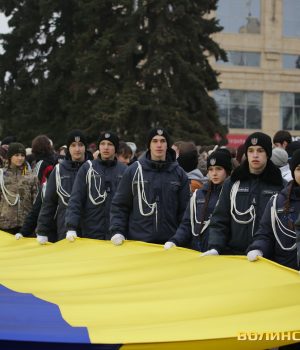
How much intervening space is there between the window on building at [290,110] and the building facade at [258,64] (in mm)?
74

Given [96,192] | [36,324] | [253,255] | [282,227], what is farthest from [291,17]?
[36,324]

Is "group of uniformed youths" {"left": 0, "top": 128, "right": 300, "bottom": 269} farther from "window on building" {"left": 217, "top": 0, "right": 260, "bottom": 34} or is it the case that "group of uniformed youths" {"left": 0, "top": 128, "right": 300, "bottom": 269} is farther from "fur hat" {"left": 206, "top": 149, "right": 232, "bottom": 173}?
"window on building" {"left": 217, "top": 0, "right": 260, "bottom": 34}

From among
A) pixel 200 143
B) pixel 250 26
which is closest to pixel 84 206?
pixel 200 143

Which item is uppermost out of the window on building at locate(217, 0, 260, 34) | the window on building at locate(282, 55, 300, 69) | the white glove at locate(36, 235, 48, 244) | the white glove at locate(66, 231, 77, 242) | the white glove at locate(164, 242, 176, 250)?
the window on building at locate(217, 0, 260, 34)

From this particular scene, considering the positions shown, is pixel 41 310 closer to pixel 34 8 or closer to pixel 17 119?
pixel 17 119

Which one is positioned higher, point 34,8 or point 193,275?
point 34,8

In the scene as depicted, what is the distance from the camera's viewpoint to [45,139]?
37.1ft

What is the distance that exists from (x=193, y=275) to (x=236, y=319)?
1201mm

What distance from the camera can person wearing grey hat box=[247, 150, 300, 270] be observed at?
19.3ft

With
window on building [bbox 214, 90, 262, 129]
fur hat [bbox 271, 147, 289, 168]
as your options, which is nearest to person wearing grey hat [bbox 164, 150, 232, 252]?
fur hat [bbox 271, 147, 289, 168]

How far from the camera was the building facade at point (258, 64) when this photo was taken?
5812 centimetres

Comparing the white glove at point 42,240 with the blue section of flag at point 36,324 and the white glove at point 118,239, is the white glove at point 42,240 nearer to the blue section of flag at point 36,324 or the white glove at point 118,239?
the white glove at point 118,239

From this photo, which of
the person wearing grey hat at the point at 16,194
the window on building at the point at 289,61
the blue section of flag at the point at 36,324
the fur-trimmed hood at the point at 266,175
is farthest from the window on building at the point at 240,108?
the blue section of flag at the point at 36,324

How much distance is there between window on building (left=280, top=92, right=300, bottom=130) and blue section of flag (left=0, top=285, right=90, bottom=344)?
186 feet
